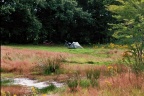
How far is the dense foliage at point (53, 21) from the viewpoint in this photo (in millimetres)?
30250

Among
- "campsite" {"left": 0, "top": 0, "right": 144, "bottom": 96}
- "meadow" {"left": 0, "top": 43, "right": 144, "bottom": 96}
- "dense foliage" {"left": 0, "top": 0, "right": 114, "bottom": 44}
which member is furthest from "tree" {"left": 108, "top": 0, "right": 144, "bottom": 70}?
"dense foliage" {"left": 0, "top": 0, "right": 114, "bottom": 44}

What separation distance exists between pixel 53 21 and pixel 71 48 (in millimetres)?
A: 9761

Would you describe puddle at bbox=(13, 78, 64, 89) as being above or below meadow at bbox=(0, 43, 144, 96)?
below

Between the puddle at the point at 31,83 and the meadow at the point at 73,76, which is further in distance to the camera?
the puddle at the point at 31,83

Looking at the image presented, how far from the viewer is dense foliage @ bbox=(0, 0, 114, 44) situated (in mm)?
30250

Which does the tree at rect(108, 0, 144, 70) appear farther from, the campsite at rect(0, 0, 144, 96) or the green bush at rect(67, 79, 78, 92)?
the green bush at rect(67, 79, 78, 92)

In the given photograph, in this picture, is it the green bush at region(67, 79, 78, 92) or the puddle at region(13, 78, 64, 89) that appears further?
the puddle at region(13, 78, 64, 89)

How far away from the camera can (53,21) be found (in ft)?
113

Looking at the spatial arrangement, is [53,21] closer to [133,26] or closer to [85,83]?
[133,26]

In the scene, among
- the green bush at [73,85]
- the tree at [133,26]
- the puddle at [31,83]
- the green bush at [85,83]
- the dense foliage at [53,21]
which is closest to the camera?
the green bush at [73,85]

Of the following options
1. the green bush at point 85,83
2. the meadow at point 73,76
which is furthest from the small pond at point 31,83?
the green bush at point 85,83

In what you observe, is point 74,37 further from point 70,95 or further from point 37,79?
point 70,95

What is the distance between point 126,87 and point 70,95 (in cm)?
116

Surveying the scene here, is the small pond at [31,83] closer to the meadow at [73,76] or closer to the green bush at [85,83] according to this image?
the meadow at [73,76]
